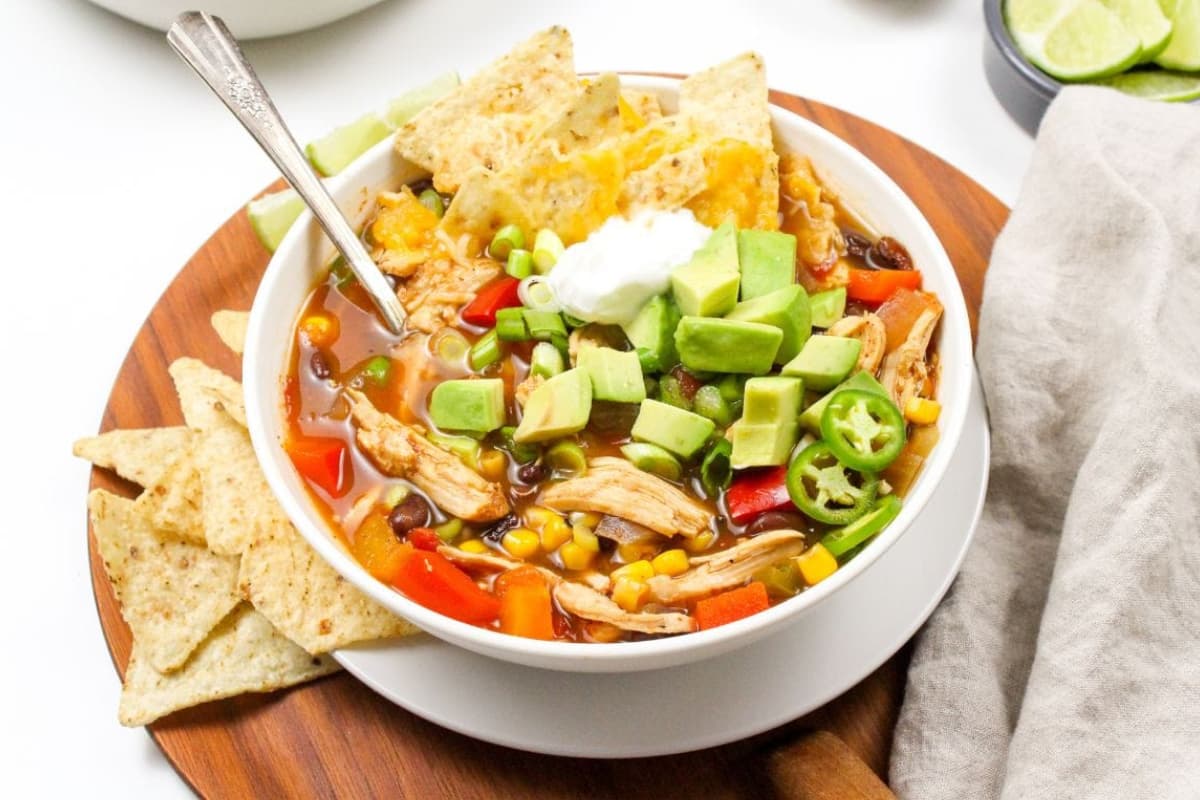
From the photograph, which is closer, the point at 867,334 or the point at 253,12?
the point at 867,334

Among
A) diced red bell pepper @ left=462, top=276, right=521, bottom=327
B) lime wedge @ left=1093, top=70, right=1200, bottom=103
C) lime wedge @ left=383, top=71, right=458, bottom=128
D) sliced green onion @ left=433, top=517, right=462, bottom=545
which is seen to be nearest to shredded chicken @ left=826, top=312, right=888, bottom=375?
diced red bell pepper @ left=462, top=276, right=521, bottom=327

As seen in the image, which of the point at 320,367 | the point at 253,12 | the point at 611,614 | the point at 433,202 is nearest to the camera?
the point at 611,614

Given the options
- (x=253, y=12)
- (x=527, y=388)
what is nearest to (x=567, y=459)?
(x=527, y=388)

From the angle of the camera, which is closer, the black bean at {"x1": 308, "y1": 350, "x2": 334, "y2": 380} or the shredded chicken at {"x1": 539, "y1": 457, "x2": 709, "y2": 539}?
the shredded chicken at {"x1": 539, "y1": 457, "x2": 709, "y2": 539}

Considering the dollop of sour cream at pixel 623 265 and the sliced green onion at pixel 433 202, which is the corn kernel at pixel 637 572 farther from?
the sliced green onion at pixel 433 202

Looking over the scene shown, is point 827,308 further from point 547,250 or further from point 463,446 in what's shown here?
point 463,446

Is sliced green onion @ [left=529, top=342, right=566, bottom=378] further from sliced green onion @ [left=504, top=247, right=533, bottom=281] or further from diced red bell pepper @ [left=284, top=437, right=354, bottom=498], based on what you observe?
diced red bell pepper @ [left=284, top=437, right=354, bottom=498]
